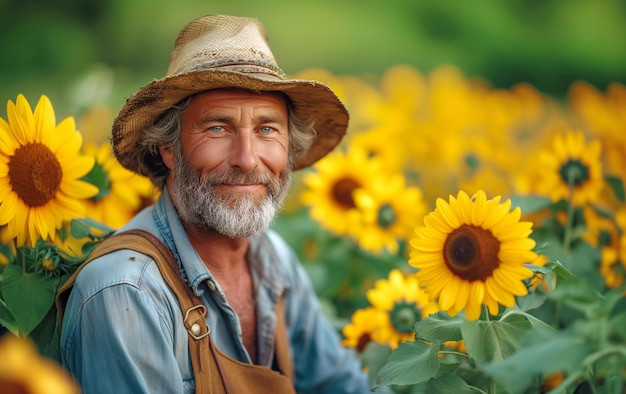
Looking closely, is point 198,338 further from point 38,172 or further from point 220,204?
point 38,172

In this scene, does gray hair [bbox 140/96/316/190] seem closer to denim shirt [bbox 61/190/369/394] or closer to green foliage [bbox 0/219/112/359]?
denim shirt [bbox 61/190/369/394]

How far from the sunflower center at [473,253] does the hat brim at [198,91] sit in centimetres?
73

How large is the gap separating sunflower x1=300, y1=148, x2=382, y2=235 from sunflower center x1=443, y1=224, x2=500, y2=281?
1500 millimetres

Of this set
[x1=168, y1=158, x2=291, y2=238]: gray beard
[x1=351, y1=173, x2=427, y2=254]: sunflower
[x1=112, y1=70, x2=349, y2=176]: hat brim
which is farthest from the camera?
[x1=351, y1=173, x2=427, y2=254]: sunflower

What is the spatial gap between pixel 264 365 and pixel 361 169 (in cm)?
121

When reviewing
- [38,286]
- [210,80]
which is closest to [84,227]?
[38,286]

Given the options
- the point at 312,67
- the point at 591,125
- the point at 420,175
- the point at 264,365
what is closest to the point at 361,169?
the point at 420,175

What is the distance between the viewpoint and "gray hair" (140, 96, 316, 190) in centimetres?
257

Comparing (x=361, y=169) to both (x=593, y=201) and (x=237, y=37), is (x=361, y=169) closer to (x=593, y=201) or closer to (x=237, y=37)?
(x=593, y=201)

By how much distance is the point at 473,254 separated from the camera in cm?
206

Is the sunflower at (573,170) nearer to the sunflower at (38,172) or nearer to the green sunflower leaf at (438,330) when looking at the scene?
the green sunflower leaf at (438,330)

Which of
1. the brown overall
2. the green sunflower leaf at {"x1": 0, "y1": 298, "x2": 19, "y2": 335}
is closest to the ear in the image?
the brown overall

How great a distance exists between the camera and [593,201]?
3193mm

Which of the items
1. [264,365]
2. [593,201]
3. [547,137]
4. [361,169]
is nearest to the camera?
[264,365]
